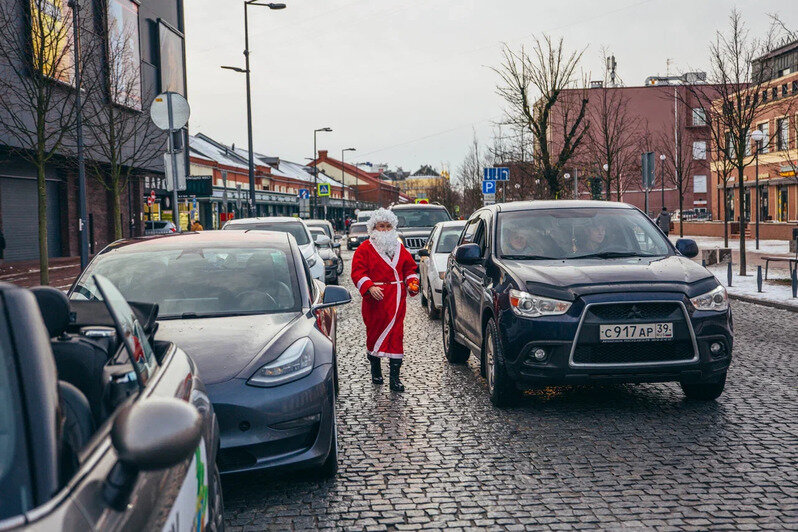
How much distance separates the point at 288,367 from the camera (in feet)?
15.2

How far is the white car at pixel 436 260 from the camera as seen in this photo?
1330 centimetres

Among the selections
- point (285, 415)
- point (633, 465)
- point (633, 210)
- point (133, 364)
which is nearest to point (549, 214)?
point (633, 210)

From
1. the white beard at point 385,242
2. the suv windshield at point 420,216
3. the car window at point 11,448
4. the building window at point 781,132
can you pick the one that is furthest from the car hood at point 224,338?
the building window at point 781,132

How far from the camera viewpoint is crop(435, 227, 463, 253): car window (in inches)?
555

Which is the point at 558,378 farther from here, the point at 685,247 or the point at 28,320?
the point at 28,320

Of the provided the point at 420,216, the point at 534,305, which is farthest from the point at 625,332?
the point at 420,216

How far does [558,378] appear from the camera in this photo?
618 cm

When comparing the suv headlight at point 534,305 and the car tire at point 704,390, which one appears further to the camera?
the car tire at point 704,390

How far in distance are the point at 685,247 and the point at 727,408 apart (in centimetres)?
147

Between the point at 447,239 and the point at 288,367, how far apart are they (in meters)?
9.91

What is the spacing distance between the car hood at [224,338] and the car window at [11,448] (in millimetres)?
2659

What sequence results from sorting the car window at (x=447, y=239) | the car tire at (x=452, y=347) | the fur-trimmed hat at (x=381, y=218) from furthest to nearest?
the car window at (x=447, y=239) → the car tire at (x=452, y=347) → the fur-trimmed hat at (x=381, y=218)

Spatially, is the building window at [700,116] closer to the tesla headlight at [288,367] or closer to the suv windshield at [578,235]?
the suv windshield at [578,235]

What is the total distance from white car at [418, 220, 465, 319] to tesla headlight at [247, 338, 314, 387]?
322 inches
